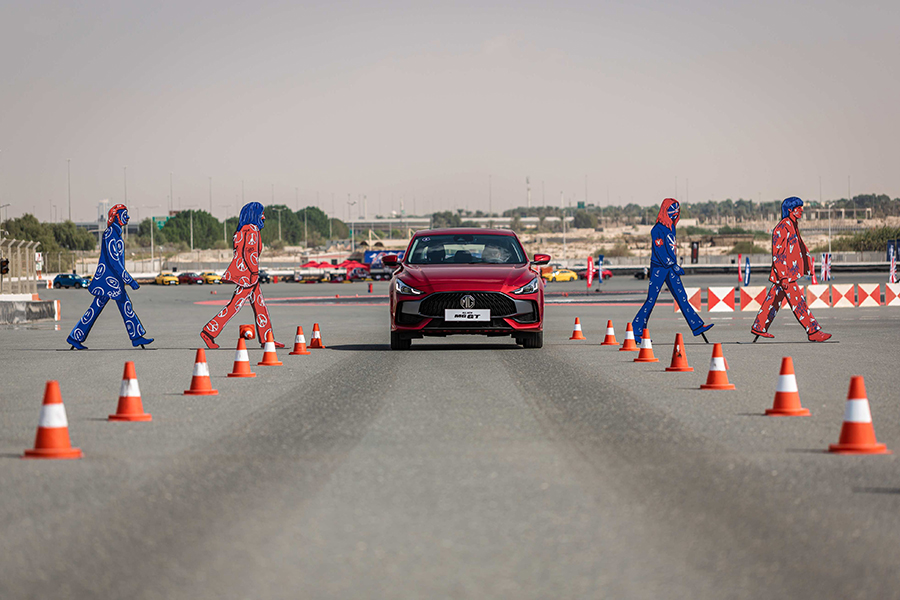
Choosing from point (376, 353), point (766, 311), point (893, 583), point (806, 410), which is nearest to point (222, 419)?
point (806, 410)

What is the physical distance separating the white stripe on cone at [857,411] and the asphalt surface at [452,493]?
315 mm

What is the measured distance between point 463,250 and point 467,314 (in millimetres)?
2031

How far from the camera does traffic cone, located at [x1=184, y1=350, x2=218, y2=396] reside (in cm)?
1171

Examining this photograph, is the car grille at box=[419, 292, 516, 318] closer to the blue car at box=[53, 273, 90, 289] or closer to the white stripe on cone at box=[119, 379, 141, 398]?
the white stripe on cone at box=[119, 379, 141, 398]

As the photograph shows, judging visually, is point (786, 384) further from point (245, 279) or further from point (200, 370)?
point (245, 279)

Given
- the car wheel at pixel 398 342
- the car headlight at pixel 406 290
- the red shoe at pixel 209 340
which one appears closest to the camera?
the car headlight at pixel 406 290

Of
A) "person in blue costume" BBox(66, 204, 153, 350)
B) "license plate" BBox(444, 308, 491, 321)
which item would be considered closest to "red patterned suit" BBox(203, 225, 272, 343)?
"person in blue costume" BBox(66, 204, 153, 350)

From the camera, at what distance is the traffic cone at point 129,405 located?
382 inches

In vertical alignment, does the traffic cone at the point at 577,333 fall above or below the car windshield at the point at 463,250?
below

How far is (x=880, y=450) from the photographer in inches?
310

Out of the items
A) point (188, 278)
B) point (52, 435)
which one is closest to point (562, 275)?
point (188, 278)

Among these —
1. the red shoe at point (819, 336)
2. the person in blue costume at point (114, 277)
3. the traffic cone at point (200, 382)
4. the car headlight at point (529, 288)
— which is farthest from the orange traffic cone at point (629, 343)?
the traffic cone at point (200, 382)

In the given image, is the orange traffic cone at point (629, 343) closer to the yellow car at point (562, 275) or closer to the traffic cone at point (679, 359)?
the traffic cone at point (679, 359)

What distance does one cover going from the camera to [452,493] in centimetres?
653
